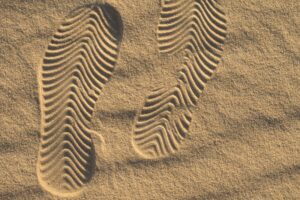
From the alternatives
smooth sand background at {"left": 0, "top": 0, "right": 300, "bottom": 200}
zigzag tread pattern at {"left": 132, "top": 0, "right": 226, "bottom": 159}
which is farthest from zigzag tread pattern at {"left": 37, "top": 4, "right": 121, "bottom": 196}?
zigzag tread pattern at {"left": 132, "top": 0, "right": 226, "bottom": 159}

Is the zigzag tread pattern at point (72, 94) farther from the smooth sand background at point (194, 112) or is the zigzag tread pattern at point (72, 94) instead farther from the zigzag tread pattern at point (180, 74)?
the zigzag tread pattern at point (180, 74)

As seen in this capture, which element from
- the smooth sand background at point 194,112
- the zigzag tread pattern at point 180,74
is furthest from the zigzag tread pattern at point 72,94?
the zigzag tread pattern at point 180,74

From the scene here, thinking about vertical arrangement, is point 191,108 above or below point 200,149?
above

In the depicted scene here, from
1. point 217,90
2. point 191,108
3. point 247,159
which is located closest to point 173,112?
point 191,108

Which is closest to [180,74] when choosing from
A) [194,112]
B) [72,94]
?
[194,112]

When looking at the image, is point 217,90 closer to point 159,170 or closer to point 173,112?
point 173,112

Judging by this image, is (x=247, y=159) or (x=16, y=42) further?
(x=247, y=159)
